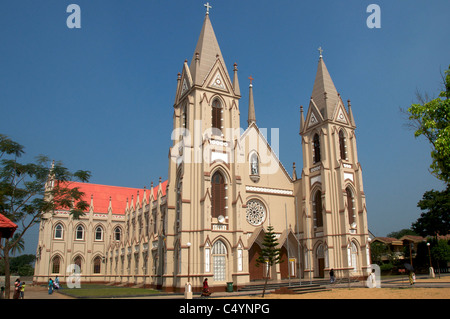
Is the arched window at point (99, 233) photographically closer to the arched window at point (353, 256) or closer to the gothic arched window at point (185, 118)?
the gothic arched window at point (185, 118)

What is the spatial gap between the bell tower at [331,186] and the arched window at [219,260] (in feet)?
36.3

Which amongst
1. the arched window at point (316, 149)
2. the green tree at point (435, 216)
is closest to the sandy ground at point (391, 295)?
the arched window at point (316, 149)

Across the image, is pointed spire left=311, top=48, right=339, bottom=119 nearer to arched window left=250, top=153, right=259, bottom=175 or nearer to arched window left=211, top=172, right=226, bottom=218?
arched window left=250, top=153, right=259, bottom=175

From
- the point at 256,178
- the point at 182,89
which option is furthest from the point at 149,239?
the point at 182,89

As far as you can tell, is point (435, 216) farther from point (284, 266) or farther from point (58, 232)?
point (58, 232)

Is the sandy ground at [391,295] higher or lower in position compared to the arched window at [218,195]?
lower

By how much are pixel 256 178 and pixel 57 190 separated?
735 inches

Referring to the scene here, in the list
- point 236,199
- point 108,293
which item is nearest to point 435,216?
point 236,199

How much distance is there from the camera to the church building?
31.0 m

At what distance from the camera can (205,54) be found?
36156mm

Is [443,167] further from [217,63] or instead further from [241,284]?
[217,63]

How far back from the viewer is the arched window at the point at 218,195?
3209 cm

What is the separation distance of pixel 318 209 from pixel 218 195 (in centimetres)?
1240

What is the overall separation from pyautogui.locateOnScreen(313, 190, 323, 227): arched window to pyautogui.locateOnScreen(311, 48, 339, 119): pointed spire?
8.25 metres
